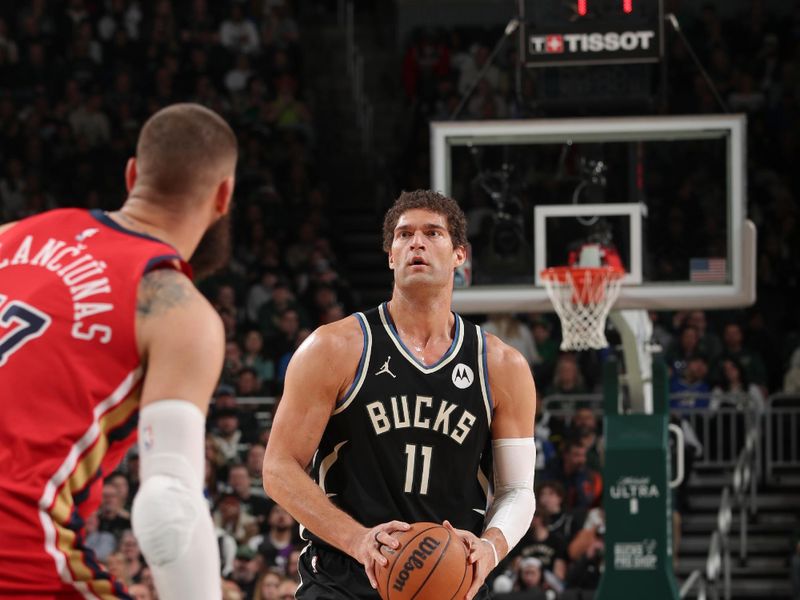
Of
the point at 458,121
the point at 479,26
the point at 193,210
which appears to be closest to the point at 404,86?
the point at 479,26

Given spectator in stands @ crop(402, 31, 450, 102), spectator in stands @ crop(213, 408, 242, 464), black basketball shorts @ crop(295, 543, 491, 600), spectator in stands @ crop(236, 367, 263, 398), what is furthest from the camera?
spectator in stands @ crop(402, 31, 450, 102)

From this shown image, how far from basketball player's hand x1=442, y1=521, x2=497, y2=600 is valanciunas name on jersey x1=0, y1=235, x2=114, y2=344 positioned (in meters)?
1.94

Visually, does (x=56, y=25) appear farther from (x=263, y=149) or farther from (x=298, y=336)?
(x=298, y=336)

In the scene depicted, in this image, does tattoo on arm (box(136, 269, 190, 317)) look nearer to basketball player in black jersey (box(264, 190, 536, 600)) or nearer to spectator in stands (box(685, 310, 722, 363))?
basketball player in black jersey (box(264, 190, 536, 600))

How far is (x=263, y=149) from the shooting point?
16406 mm

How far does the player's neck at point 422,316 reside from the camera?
5516 mm

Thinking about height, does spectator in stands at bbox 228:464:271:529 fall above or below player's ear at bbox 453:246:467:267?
below

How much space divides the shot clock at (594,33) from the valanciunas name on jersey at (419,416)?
4573 millimetres

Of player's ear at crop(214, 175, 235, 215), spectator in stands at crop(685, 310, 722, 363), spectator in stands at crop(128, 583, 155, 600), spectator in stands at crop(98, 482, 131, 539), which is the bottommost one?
spectator in stands at crop(128, 583, 155, 600)

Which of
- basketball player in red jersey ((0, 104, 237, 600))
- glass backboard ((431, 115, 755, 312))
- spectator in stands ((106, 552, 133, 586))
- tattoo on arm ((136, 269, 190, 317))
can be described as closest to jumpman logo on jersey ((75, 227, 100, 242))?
basketball player in red jersey ((0, 104, 237, 600))

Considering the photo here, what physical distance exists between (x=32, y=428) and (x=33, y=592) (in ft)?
1.18

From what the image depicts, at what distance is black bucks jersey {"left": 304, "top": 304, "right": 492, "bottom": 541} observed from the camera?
5273 millimetres

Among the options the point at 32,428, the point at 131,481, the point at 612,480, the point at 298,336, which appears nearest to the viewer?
the point at 32,428

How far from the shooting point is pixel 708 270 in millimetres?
9508
